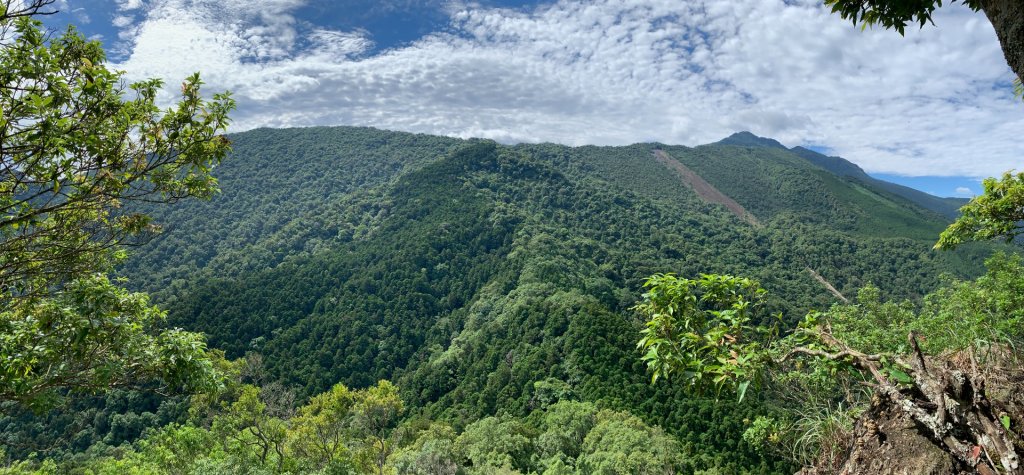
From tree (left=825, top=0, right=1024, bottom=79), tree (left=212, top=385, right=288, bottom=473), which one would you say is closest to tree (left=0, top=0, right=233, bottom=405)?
tree (left=825, top=0, right=1024, bottom=79)

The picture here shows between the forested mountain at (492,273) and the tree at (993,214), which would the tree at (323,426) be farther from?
the forested mountain at (492,273)

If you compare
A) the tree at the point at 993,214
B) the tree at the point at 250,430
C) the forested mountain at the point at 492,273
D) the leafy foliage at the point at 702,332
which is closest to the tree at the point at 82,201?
the leafy foliage at the point at 702,332

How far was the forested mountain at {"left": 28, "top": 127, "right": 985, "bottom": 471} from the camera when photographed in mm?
63969

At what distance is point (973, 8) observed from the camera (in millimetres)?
3990

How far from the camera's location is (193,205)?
16875cm

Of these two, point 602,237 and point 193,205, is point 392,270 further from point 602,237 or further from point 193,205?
point 193,205

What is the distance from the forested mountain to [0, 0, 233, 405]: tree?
1555 inches

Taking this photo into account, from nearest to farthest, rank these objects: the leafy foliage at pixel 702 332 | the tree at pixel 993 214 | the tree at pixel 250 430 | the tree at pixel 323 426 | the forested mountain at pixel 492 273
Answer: the leafy foliage at pixel 702 332
the tree at pixel 993 214
the tree at pixel 250 430
the tree at pixel 323 426
the forested mountain at pixel 492 273

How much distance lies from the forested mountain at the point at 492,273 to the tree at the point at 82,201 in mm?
39509

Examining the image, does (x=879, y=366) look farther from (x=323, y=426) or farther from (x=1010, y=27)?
(x=323, y=426)

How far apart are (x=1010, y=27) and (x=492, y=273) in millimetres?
113092

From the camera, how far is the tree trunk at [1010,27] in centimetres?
291

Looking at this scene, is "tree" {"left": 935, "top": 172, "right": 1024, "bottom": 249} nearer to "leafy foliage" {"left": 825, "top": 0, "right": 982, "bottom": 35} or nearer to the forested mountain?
"leafy foliage" {"left": 825, "top": 0, "right": 982, "bottom": 35}

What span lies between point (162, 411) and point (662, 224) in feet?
491
